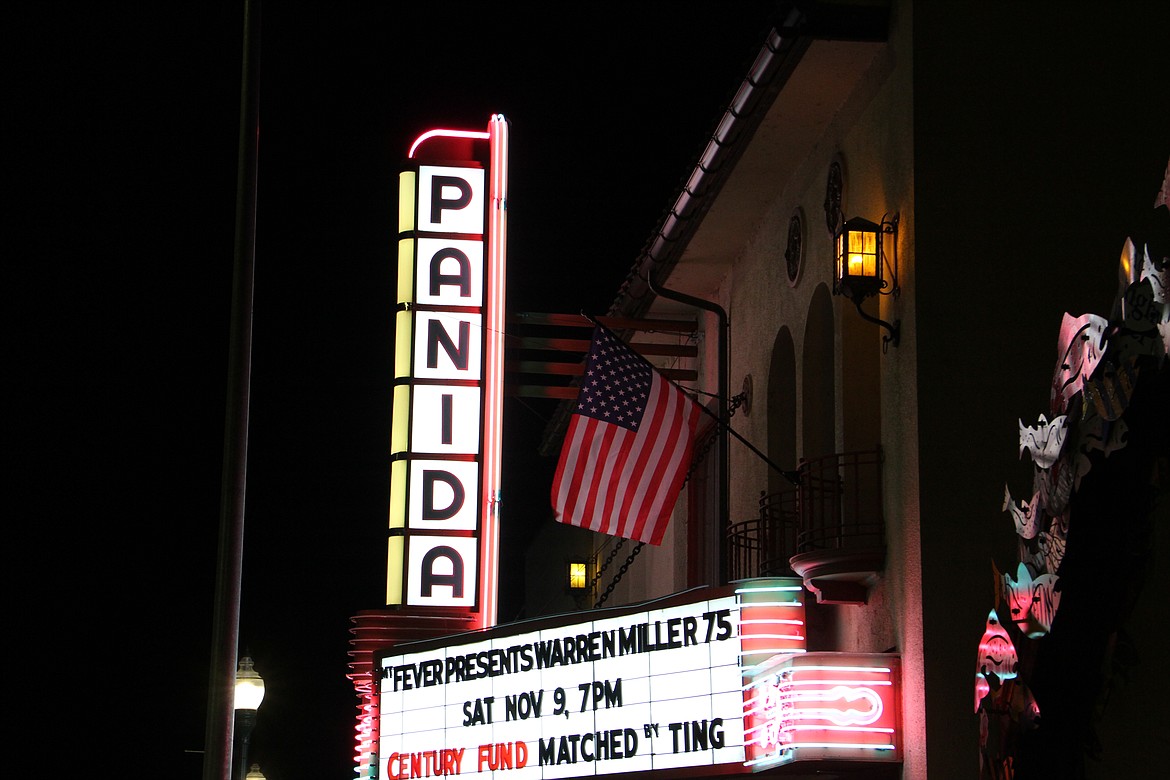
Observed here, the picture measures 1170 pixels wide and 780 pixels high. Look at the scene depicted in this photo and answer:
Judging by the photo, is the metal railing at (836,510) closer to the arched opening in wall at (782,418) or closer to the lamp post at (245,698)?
the arched opening in wall at (782,418)

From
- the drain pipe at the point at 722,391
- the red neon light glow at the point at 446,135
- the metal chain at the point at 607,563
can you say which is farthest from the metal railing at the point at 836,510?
the metal chain at the point at 607,563

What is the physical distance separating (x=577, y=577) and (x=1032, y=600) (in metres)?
17.7

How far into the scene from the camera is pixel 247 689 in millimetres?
18781

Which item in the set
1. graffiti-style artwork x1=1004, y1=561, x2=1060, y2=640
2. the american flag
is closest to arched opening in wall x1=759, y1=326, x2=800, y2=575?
the american flag

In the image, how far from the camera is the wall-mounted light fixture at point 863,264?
1310cm

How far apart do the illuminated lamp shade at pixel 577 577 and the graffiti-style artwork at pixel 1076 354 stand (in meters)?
18.0

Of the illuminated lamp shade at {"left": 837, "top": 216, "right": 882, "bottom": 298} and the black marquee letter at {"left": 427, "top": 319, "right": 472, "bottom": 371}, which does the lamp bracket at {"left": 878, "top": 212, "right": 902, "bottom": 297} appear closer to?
the illuminated lamp shade at {"left": 837, "top": 216, "right": 882, "bottom": 298}

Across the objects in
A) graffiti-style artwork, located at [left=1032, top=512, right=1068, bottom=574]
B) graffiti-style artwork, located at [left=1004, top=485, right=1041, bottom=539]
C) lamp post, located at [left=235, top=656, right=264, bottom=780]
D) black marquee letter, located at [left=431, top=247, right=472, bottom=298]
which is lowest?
lamp post, located at [left=235, top=656, right=264, bottom=780]

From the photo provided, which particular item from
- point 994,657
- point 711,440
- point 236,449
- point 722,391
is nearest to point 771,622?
point 994,657

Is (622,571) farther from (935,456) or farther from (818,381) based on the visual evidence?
(935,456)

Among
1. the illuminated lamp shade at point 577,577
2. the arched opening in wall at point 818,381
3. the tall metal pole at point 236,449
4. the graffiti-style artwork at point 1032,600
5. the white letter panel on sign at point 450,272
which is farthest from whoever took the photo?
the illuminated lamp shade at point 577,577

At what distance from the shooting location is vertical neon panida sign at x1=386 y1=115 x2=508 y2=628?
19328 mm

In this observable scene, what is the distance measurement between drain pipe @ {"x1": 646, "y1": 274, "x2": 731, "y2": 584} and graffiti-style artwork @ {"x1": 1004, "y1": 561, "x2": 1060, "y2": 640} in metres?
6.91

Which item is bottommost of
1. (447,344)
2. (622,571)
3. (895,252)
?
(622,571)
